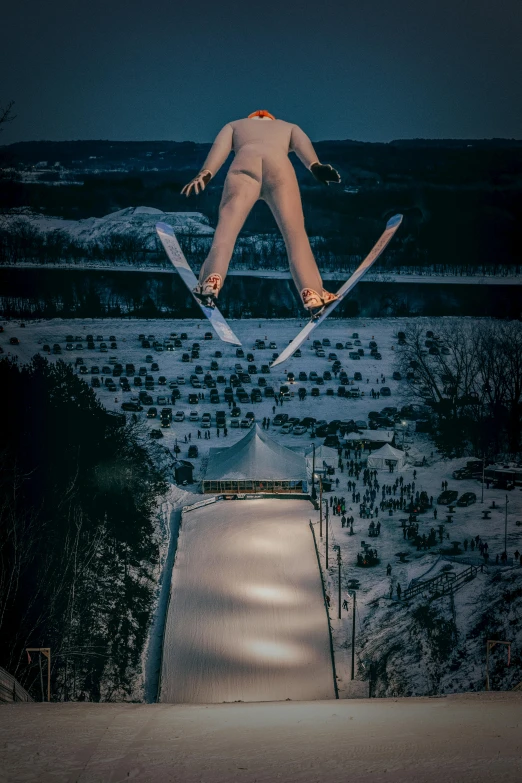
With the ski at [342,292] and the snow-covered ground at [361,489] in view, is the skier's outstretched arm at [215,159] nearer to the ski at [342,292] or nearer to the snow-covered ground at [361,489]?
the ski at [342,292]

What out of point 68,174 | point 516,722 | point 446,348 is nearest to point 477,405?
point 446,348

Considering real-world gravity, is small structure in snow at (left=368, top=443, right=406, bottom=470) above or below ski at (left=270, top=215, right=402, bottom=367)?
below

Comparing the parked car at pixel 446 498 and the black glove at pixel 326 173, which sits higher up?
the black glove at pixel 326 173

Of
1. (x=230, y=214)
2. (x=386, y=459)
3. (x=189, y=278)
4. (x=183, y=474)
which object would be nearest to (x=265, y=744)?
(x=230, y=214)

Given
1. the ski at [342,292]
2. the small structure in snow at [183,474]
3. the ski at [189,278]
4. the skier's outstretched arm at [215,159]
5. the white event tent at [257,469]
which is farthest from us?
the small structure in snow at [183,474]

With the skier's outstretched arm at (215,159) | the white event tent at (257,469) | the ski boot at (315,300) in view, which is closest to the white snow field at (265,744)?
the ski boot at (315,300)

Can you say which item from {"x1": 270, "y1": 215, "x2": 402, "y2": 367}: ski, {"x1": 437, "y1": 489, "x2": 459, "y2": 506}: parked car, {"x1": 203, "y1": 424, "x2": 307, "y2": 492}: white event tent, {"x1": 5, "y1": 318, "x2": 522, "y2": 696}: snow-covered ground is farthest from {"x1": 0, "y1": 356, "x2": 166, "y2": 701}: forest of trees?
{"x1": 437, "y1": 489, "x2": 459, "y2": 506}: parked car

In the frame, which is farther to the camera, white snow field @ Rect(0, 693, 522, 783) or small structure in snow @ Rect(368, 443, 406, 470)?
small structure in snow @ Rect(368, 443, 406, 470)

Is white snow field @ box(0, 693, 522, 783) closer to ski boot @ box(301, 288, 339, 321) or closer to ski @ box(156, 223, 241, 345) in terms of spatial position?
ski @ box(156, 223, 241, 345)
